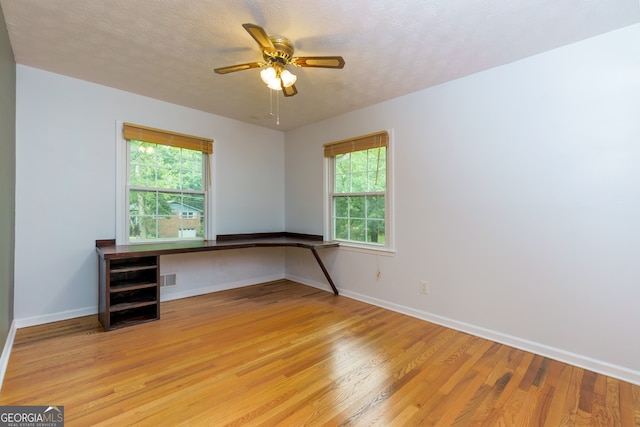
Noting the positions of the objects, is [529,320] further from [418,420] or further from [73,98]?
[73,98]

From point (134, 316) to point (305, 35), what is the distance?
3.11m

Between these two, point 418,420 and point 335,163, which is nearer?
point 418,420

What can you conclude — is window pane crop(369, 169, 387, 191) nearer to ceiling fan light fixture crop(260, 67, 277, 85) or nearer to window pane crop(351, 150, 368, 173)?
window pane crop(351, 150, 368, 173)

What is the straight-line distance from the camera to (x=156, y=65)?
261 centimetres

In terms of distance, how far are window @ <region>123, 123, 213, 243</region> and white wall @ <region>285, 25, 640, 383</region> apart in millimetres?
2454

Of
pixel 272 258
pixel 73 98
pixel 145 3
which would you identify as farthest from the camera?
pixel 272 258

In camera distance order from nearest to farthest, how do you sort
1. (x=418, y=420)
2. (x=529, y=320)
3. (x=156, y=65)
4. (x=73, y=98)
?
1. (x=418, y=420)
2. (x=529, y=320)
3. (x=156, y=65)
4. (x=73, y=98)

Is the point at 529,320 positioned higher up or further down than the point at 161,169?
Answer: further down

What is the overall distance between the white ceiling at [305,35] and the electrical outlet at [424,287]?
206 cm

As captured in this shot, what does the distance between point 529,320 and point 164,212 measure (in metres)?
3.99

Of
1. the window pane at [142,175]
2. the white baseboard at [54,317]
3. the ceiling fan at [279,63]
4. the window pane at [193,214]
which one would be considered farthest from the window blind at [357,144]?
the white baseboard at [54,317]

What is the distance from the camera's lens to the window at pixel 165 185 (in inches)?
133

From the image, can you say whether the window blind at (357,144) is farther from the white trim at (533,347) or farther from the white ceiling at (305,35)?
the white trim at (533,347)

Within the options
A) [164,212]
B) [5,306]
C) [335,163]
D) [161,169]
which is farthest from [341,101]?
[5,306]
